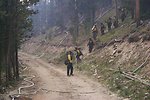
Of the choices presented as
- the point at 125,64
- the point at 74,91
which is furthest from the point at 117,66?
the point at 74,91

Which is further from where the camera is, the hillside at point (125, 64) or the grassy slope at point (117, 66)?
the hillside at point (125, 64)

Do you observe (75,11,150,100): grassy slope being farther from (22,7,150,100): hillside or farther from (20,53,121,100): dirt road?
(20,53,121,100): dirt road

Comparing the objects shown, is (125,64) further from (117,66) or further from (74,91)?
(74,91)

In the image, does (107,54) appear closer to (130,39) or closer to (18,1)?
→ (130,39)

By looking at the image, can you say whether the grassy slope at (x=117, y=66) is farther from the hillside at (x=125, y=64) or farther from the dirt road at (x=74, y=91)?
the dirt road at (x=74, y=91)

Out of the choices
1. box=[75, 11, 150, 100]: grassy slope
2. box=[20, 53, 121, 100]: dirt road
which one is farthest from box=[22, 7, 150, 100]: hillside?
box=[20, 53, 121, 100]: dirt road

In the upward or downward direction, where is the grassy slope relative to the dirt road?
upward

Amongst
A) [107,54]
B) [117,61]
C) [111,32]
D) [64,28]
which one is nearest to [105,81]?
[117,61]

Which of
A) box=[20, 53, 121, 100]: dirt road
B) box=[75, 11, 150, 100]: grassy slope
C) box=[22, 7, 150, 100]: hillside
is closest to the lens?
box=[20, 53, 121, 100]: dirt road

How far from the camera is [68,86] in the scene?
19031mm

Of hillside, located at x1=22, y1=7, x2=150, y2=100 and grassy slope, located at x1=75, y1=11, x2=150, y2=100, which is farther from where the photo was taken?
hillside, located at x1=22, y1=7, x2=150, y2=100

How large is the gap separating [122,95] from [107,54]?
1249cm

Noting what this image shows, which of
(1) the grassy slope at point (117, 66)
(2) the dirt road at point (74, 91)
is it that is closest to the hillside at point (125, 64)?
(1) the grassy slope at point (117, 66)

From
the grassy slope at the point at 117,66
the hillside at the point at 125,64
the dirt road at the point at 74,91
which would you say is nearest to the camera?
the dirt road at the point at 74,91
